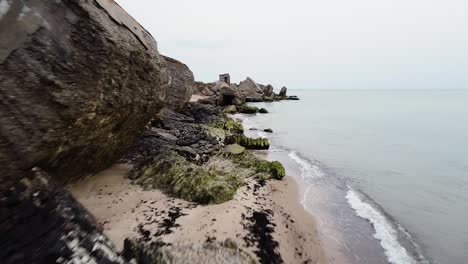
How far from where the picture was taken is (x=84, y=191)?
6223 mm

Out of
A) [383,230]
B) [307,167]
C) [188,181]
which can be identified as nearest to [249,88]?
[307,167]

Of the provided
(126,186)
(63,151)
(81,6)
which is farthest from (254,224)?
(81,6)

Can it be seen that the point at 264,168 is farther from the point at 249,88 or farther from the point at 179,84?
the point at 249,88

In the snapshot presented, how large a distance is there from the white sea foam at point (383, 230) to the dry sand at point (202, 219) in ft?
4.31

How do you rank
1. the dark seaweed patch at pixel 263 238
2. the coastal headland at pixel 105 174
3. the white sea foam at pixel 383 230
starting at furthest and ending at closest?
the white sea foam at pixel 383 230, the dark seaweed patch at pixel 263 238, the coastal headland at pixel 105 174

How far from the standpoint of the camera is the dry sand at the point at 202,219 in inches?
195

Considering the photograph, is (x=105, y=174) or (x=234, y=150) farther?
(x=234, y=150)

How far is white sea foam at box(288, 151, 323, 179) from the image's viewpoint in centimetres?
1099

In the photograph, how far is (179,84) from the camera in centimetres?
1609

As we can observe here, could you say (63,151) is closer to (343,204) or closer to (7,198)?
(7,198)

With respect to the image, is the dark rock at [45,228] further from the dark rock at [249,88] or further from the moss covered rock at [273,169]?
the dark rock at [249,88]

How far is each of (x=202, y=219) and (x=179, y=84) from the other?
38.0 feet

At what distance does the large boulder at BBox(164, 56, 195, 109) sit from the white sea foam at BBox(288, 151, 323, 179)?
675cm

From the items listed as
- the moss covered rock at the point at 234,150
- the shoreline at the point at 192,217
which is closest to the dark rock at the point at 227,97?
the moss covered rock at the point at 234,150
